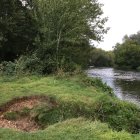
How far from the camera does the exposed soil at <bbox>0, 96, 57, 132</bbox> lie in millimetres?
14508

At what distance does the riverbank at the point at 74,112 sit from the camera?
11367 millimetres

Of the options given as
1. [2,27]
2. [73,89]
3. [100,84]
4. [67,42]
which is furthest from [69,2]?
[73,89]

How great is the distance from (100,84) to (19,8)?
44.3 feet

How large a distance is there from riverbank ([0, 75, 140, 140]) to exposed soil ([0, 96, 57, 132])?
Answer: 0.79 ft

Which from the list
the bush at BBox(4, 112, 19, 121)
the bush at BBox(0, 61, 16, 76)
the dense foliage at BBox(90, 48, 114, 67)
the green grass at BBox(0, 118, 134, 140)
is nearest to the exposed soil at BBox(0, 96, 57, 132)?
the bush at BBox(4, 112, 19, 121)

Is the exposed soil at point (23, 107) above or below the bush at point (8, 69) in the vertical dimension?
A: below

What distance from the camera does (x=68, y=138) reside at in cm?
1083

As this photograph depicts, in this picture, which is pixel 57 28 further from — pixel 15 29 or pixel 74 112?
pixel 74 112

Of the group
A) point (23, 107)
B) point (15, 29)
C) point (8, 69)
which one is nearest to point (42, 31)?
point (15, 29)

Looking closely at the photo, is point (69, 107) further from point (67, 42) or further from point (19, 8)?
Answer: point (19, 8)

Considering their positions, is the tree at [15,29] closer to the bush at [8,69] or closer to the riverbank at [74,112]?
the bush at [8,69]

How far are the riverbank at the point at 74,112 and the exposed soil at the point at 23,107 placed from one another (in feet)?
0.79

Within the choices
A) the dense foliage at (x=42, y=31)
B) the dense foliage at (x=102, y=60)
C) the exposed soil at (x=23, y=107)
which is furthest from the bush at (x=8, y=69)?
the dense foliage at (x=102, y=60)

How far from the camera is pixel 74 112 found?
15938mm
